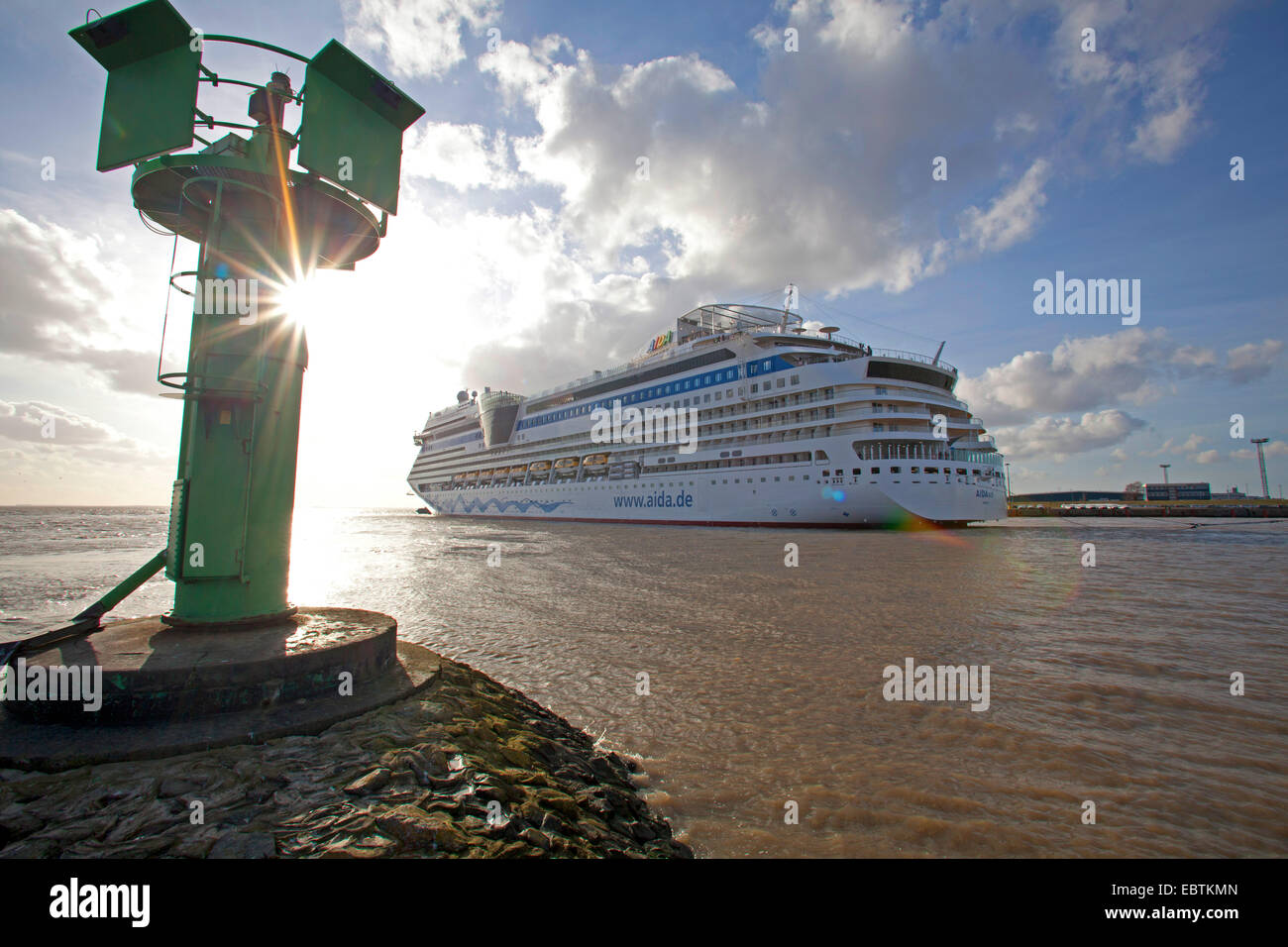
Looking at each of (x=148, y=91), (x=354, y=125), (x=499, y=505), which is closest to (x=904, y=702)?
(x=354, y=125)

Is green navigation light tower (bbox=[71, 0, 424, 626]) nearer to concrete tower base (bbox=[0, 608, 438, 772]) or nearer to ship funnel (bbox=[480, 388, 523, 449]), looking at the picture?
concrete tower base (bbox=[0, 608, 438, 772])

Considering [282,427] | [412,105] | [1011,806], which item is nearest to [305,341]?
[282,427]

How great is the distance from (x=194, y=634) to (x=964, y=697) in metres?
6.33

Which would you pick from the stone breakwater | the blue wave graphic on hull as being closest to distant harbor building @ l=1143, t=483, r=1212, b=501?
the blue wave graphic on hull

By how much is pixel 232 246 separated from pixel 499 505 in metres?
59.3

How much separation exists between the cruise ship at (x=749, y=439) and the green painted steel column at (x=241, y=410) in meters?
31.9

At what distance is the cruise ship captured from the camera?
32375 mm

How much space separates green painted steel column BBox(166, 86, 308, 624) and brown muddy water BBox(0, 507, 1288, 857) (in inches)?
106

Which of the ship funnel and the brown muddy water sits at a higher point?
the ship funnel

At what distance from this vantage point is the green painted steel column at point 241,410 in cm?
408

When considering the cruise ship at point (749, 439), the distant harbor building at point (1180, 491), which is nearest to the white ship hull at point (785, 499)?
the cruise ship at point (749, 439)

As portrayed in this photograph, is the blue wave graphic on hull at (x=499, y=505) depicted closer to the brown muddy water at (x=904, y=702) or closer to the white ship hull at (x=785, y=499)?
the white ship hull at (x=785, y=499)

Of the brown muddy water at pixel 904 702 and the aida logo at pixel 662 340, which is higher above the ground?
the aida logo at pixel 662 340
